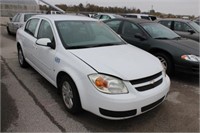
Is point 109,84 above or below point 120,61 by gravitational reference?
below

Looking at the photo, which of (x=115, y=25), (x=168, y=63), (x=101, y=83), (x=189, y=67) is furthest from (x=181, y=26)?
(x=101, y=83)

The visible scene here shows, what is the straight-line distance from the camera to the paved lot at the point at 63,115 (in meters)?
2.99

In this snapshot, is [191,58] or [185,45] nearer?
[191,58]

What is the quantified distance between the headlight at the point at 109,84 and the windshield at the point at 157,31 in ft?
10.6

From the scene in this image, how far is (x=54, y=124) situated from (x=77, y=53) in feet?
3.66

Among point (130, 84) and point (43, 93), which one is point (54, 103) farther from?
point (130, 84)

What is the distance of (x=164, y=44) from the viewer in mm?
5242

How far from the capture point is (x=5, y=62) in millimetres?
6266

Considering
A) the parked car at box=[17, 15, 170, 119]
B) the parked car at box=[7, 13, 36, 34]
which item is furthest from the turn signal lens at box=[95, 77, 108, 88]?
Result: the parked car at box=[7, 13, 36, 34]

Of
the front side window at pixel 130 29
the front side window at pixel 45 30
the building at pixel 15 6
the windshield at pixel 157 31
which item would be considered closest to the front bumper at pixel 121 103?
the front side window at pixel 45 30

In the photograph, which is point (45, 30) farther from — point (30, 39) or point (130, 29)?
point (130, 29)

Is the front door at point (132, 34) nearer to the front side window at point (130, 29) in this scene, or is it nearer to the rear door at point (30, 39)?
the front side window at point (130, 29)

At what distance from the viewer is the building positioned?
92.4 feet

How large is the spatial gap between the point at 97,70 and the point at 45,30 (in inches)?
76.5
